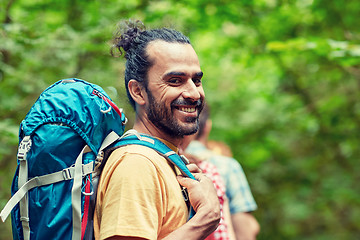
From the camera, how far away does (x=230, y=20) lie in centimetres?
533

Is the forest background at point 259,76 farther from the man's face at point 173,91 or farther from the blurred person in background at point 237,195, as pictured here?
the blurred person in background at point 237,195

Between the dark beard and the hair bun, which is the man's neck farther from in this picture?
the hair bun

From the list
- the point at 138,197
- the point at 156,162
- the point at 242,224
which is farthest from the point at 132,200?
the point at 242,224

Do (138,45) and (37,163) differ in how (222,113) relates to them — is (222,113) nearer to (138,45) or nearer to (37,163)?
(138,45)

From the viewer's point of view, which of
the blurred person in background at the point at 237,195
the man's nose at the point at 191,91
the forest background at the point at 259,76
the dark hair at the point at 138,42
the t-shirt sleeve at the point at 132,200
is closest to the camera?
the t-shirt sleeve at the point at 132,200

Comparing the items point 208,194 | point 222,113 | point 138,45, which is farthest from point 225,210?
point 222,113

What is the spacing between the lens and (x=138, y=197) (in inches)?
63.6

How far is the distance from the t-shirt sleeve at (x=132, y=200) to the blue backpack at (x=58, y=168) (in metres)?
0.11

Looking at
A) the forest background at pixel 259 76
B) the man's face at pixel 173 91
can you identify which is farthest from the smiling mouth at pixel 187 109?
the forest background at pixel 259 76

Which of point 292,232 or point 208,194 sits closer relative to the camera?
point 208,194

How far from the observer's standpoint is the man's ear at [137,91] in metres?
2.06

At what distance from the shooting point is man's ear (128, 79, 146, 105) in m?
2.06

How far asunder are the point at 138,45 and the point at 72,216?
Answer: 1.00 m

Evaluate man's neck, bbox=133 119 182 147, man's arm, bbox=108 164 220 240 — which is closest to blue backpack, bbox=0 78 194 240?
man's arm, bbox=108 164 220 240
